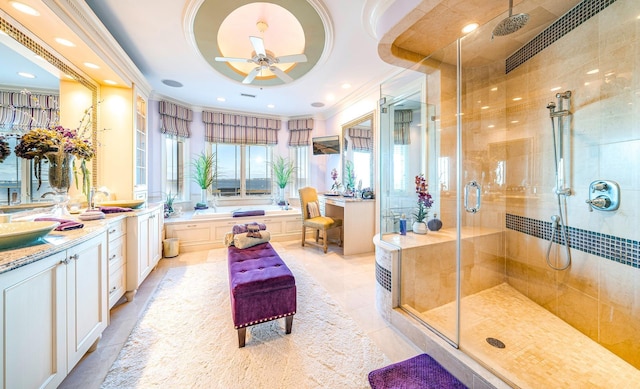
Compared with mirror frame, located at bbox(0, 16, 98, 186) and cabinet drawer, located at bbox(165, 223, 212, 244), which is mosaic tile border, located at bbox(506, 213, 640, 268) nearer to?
cabinet drawer, located at bbox(165, 223, 212, 244)

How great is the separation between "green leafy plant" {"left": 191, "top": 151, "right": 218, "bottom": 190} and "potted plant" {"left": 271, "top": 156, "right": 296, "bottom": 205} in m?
1.38

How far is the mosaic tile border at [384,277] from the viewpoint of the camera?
2025 mm

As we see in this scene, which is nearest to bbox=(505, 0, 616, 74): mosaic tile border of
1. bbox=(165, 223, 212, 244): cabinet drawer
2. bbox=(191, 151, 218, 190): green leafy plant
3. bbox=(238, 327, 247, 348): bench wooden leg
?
bbox=(238, 327, 247, 348): bench wooden leg

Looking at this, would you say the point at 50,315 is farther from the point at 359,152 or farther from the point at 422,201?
the point at 359,152

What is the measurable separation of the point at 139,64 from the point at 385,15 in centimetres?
320

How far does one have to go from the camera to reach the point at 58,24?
177cm

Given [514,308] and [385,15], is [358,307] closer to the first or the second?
[514,308]

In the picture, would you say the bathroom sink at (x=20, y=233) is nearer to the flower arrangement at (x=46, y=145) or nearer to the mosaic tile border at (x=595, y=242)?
the flower arrangement at (x=46, y=145)

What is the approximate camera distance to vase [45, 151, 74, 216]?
1753 mm

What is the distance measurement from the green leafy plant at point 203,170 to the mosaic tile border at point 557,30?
5054 mm

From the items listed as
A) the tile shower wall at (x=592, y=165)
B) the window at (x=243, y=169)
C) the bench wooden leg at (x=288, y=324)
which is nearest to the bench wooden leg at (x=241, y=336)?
the bench wooden leg at (x=288, y=324)

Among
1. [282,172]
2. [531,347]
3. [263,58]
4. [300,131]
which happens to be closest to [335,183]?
[282,172]

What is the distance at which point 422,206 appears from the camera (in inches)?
102

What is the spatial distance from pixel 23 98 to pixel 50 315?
5.67 feet
